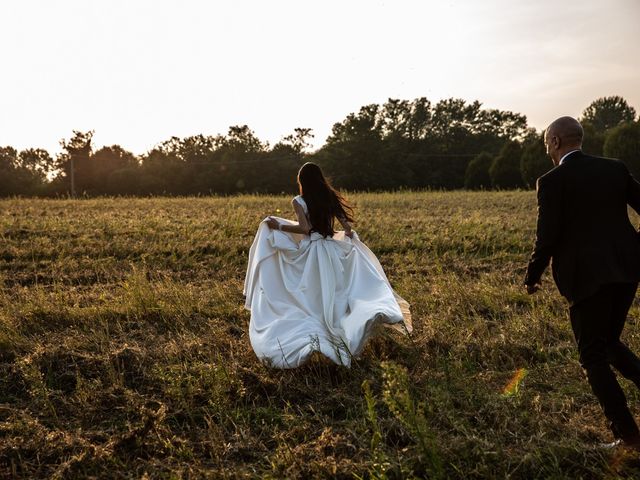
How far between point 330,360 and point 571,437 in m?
2.31

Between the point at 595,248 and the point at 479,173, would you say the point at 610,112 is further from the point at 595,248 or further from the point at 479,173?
the point at 595,248

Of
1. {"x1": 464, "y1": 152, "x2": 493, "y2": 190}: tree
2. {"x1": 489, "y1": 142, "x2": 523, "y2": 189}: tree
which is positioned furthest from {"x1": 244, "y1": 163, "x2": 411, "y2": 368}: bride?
{"x1": 464, "y1": 152, "x2": 493, "y2": 190}: tree

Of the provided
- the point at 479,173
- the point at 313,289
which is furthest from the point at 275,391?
the point at 479,173

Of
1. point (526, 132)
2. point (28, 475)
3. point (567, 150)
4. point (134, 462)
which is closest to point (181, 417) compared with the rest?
point (134, 462)

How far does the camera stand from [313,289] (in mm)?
6531

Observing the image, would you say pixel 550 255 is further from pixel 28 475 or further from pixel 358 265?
pixel 28 475

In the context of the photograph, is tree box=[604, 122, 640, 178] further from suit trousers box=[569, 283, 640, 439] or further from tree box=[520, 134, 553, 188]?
suit trousers box=[569, 283, 640, 439]

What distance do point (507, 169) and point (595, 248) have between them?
4229 centimetres

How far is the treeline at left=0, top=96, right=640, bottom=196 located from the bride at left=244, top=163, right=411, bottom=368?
37338 mm

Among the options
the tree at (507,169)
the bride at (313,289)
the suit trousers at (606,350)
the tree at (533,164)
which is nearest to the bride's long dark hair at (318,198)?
the bride at (313,289)

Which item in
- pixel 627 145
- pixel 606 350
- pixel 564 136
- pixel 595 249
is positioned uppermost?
pixel 627 145

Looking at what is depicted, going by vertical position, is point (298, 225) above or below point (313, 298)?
above

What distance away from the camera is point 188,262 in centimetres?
1216

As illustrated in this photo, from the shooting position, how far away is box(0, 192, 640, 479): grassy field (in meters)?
4.04
